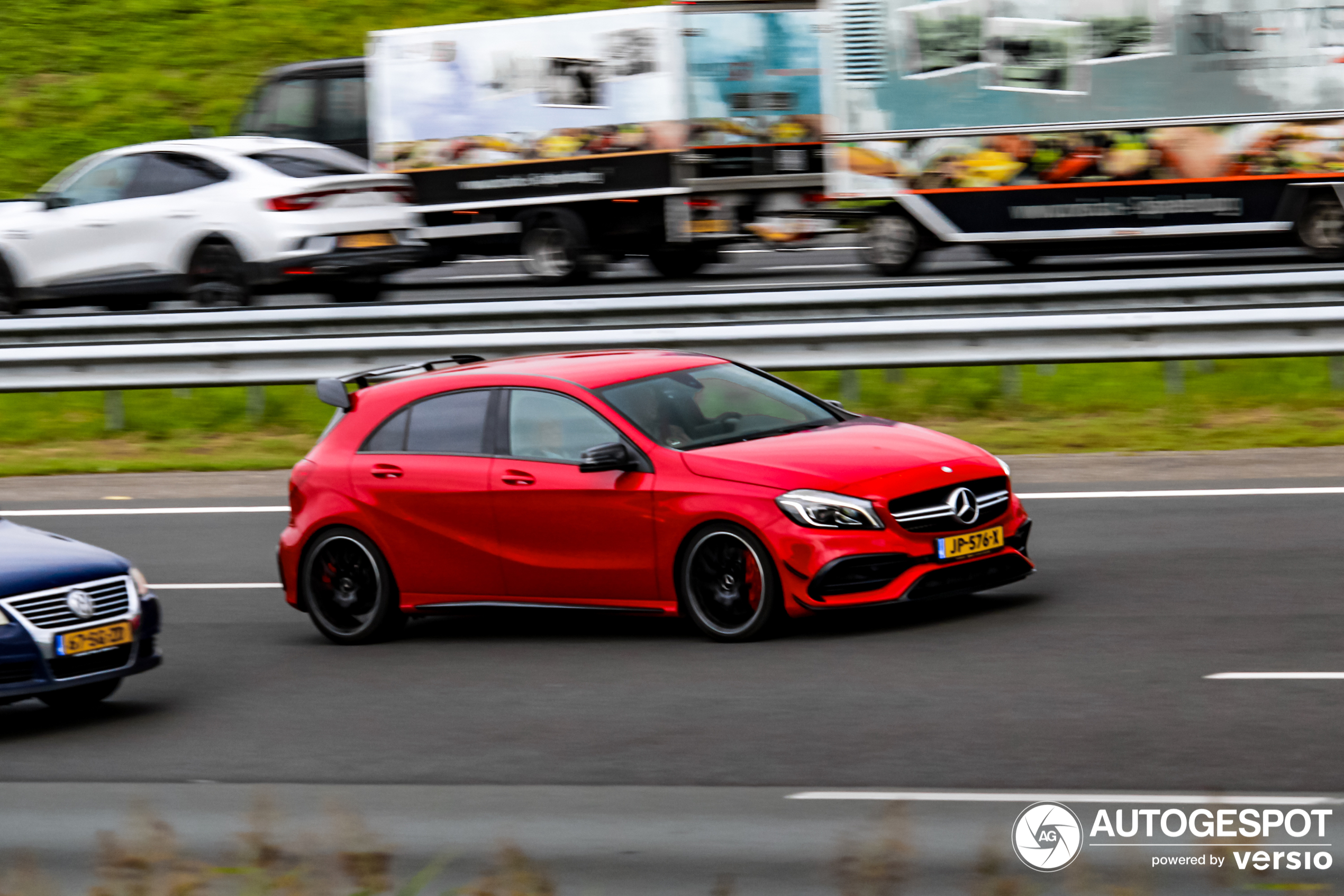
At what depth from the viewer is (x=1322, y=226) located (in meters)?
20.2

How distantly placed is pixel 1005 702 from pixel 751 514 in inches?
65.2

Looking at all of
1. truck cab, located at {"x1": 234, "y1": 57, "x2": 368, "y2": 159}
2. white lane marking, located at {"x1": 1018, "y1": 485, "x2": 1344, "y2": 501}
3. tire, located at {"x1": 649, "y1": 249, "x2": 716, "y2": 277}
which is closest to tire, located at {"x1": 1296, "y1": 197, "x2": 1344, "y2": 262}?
tire, located at {"x1": 649, "y1": 249, "x2": 716, "y2": 277}

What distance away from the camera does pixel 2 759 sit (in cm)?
821

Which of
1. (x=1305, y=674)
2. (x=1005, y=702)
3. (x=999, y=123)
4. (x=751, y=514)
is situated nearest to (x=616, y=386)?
(x=751, y=514)

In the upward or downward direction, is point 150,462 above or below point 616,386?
below

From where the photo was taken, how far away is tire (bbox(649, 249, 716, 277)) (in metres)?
23.2

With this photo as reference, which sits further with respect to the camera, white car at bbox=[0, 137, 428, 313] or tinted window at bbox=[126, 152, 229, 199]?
tinted window at bbox=[126, 152, 229, 199]

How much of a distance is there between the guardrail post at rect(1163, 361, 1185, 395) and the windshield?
584cm

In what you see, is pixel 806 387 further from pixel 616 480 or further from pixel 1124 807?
pixel 1124 807

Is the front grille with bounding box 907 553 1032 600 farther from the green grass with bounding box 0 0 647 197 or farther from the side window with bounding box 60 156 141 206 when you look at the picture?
the green grass with bounding box 0 0 647 197

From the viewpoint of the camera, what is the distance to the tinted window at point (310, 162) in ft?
62.7

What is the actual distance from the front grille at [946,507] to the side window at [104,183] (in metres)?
12.7

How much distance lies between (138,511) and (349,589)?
451 centimetres

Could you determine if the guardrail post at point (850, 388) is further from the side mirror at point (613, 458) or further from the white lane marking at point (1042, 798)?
the white lane marking at point (1042, 798)
